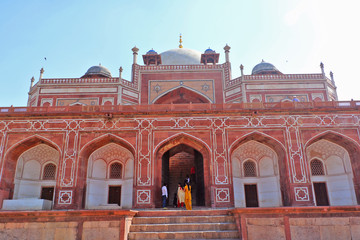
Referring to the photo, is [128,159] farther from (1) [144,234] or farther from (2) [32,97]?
(2) [32,97]

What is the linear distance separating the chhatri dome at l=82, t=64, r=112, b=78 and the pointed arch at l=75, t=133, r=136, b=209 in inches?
351

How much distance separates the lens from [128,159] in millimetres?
14023

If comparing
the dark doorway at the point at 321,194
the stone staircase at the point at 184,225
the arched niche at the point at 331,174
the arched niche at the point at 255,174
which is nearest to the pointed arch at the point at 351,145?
the arched niche at the point at 331,174

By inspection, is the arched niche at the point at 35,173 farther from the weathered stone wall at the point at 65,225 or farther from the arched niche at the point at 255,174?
the arched niche at the point at 255,174

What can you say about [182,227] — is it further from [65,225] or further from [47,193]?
[47,193]

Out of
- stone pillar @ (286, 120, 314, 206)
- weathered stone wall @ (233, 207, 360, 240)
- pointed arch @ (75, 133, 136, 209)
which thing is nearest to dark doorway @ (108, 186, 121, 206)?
pointed arch @ (75, 133, 136, 209)

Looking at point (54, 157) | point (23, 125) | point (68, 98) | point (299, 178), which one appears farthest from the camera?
point (68, 98)

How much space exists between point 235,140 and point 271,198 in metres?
3.20

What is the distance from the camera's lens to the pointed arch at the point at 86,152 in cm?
1236

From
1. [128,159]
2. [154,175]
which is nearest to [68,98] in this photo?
[128,159]

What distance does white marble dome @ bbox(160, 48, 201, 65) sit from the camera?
76.4 feet

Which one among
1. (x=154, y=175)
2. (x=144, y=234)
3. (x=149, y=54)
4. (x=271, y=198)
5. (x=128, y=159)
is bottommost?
(x=144, y=234)

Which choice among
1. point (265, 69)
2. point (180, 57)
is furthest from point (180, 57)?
point (265, 69)

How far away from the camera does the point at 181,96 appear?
19.8 metres
